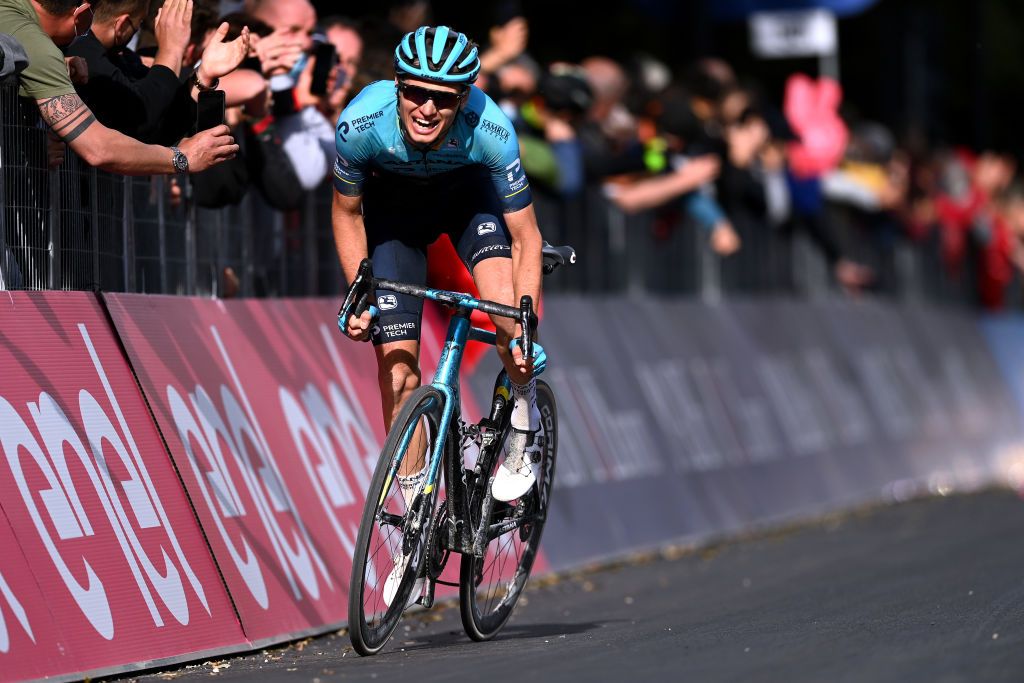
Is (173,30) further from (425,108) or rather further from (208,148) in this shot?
(425,108)

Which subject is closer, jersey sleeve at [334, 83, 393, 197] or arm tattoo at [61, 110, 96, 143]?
arm tattoo at [61, 110, 96, 143]

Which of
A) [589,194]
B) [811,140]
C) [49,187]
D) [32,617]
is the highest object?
[49,187]

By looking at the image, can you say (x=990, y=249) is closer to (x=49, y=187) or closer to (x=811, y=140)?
(x=811, y=140)

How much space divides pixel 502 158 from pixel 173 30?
1.65 m

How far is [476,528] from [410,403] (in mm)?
876

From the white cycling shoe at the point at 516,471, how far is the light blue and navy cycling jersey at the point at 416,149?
96 centimetres

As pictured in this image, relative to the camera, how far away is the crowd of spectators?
8.43m

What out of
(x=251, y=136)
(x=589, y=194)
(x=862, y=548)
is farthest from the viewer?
(x=589, y=194)

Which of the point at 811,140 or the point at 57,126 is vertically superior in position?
the point at 57,126

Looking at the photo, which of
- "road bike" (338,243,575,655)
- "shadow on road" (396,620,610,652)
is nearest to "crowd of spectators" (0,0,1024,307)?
→ "road bike" (338,243,575,655)

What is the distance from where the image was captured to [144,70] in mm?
8773

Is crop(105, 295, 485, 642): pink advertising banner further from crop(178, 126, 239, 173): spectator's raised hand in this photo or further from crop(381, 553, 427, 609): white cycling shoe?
crop(381, 553, 427, 609): white cycling shoe

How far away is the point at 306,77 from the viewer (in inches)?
420

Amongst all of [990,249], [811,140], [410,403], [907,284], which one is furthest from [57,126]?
[990,249]
